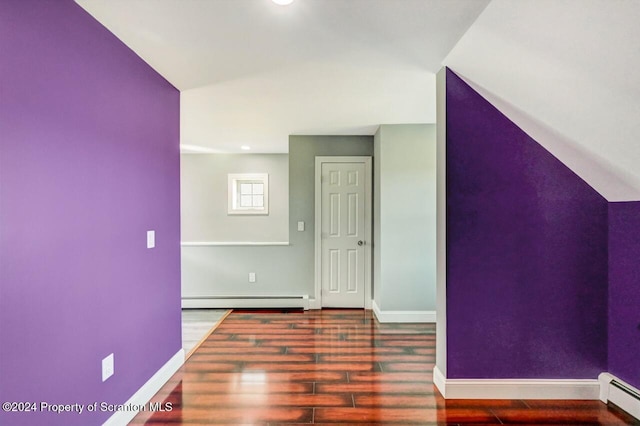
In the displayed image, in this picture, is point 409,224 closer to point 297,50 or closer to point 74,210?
point 297,50

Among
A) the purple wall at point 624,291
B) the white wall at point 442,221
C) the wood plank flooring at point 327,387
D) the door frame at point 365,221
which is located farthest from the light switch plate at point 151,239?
the purple wall at point 624,291

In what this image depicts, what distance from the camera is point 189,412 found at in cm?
222

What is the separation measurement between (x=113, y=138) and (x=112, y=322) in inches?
41.9

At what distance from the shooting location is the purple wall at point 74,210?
54.3 inches

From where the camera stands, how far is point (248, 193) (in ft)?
22.8

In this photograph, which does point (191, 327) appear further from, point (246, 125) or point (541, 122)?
point (541, 122)

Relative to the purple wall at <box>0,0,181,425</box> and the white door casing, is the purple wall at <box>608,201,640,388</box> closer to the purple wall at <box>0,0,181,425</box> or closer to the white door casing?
the white door casing

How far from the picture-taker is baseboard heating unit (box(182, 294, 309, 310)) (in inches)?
186

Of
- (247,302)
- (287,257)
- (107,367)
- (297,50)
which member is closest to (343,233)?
(287,257)

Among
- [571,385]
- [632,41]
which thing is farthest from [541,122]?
[571,385]

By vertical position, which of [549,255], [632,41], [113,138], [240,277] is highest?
[632,41]

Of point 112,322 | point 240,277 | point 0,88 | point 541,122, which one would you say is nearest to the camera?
point 0,88

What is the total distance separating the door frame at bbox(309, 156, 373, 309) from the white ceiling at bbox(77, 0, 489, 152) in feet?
3.21

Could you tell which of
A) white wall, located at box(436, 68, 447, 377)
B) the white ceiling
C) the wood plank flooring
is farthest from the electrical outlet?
white wall, located at box(436, 68, 447, 377)
